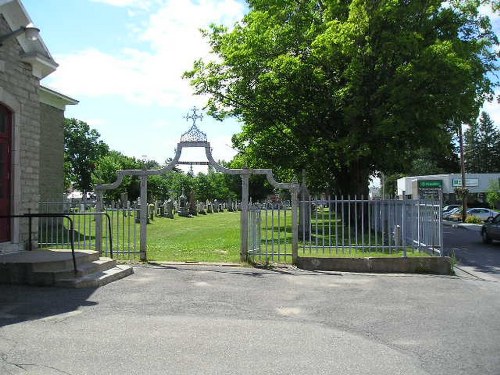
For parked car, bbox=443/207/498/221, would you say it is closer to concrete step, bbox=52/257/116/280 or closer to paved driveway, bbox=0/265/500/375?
paved driveway, bbox=0/265/500/375

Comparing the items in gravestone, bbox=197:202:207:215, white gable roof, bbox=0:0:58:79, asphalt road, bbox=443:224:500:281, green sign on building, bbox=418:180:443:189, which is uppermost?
white gable roof, bbox=0:0:58:79

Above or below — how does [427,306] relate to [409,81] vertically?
below

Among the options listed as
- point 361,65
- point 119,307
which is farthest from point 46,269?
point 361,65

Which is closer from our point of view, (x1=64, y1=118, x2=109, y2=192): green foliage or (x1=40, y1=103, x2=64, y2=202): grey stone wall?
(x1=40, y1=103, x2=64, y2=202): grey stone wall

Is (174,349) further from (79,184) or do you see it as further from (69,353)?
(79,184)

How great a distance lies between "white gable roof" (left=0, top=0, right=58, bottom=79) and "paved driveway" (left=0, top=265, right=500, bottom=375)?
18.5ft

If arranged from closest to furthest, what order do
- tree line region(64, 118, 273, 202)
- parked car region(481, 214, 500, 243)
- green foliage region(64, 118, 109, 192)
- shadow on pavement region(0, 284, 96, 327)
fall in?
shadow on pavement region(0, 284, 96, 327)
parked car region(481, 214, 500, 243)
tree line region(64, 118, 273, 202)
green foliage region(64, 118, 109, 192)

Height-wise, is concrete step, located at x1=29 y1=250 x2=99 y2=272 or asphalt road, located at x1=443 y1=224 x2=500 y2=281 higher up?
concrete step, located at x1=29 y1=250 x2=99 y2=272

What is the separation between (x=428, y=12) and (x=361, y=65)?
382cm

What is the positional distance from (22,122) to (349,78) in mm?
12505

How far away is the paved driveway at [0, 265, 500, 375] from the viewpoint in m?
5.24

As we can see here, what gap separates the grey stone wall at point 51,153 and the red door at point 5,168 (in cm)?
1290

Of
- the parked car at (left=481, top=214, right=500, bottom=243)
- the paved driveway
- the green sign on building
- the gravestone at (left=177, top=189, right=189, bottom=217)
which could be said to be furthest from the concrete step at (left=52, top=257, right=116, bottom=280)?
the green sign on building

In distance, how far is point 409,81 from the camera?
1853 centimetres
